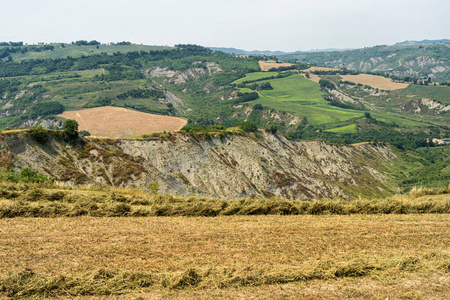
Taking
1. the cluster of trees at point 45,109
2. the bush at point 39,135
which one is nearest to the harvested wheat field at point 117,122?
the cluster of trees at point 45,109

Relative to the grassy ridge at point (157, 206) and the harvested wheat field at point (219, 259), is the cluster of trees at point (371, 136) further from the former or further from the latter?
the harvested wheat field at point (219, 259)

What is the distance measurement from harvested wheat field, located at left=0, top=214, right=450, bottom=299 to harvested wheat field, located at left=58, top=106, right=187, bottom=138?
111 meters

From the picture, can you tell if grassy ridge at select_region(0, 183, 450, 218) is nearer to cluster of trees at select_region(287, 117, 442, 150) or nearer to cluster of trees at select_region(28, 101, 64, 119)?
cluster of trees at select_region(287, 117, 442, 150)

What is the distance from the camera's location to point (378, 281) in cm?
1123

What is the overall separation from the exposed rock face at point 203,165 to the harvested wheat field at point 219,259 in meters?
35.0

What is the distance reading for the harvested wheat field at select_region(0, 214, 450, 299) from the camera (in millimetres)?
9945

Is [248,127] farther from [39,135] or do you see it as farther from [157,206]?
[157,206]

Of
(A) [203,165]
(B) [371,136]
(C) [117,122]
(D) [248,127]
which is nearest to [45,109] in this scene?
(C) [117,122]

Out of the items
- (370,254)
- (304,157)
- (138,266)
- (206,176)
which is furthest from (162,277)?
(304,157)

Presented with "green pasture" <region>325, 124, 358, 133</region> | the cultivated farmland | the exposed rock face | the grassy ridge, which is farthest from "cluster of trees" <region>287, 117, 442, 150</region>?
the cultivated farmland

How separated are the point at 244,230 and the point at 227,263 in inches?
124

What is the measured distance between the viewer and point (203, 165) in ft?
212

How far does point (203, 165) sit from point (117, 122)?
92171 mm

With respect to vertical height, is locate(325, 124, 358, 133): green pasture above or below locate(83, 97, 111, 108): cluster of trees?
below
